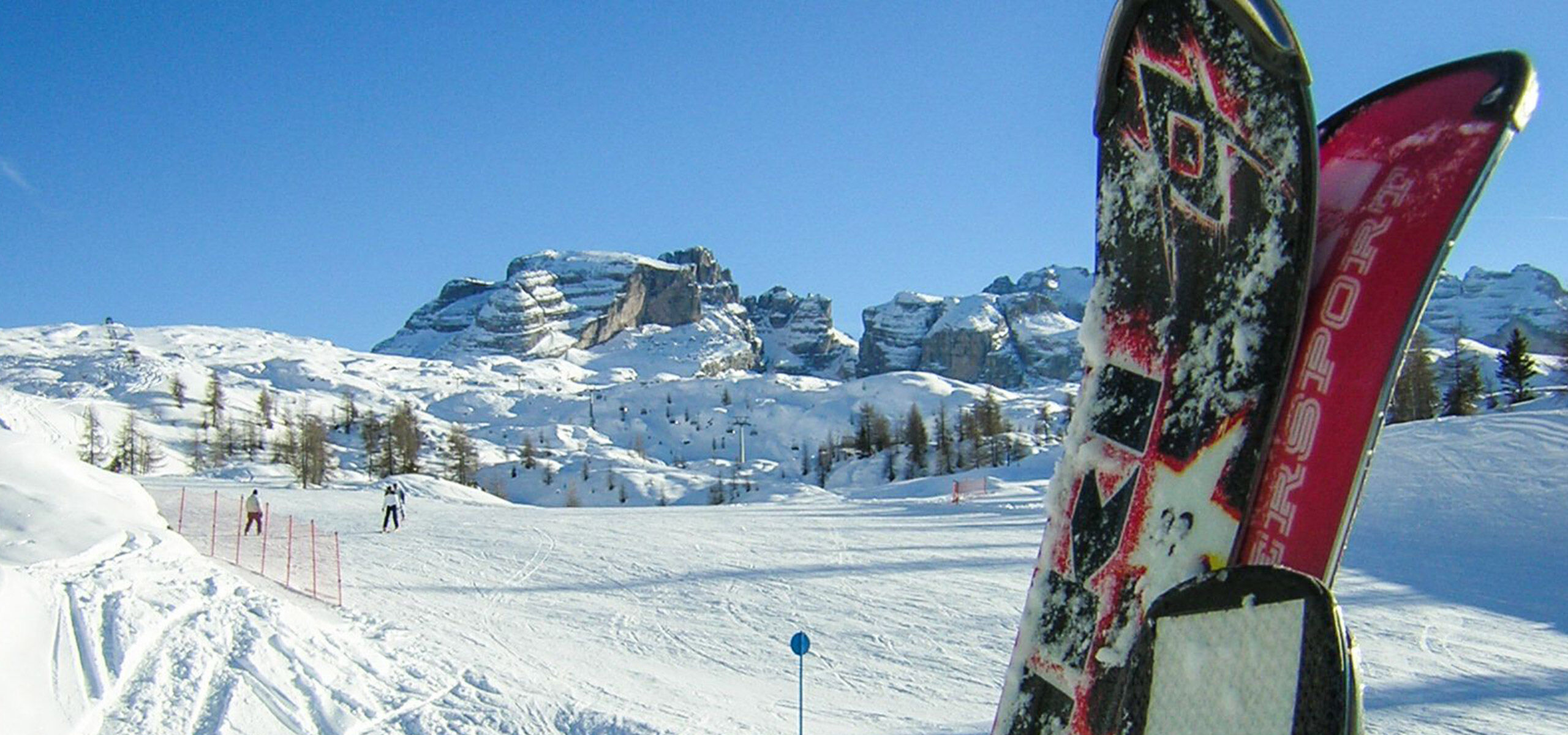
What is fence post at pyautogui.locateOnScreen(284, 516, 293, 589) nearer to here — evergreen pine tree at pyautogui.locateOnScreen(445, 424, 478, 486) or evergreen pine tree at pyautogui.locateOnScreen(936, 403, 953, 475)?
evergreen pine tree at pyautogui.locateOnScreen(445, 424, 478, 486)

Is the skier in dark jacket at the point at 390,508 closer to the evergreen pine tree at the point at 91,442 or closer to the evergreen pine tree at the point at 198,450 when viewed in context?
the evergreen pine tree at the point at 91,442

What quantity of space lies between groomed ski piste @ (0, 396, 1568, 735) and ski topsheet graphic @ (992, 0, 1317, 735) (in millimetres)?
5684

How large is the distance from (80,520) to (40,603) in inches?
126

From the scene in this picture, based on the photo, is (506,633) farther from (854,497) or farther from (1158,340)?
(854,497)

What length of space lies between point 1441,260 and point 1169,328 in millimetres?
591

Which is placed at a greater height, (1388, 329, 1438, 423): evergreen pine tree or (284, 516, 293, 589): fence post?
(1388, 329, 1438, 423): evergreen pine tree

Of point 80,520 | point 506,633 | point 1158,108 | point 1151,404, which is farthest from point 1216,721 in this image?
point 80,520

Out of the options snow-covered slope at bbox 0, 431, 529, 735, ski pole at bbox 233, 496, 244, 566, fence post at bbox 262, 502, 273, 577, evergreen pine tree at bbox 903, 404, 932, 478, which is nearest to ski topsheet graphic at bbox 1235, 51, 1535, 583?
snow-covered slope at bbox 0, 431, 529, 735

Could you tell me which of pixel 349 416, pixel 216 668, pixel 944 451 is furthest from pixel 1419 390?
pixel 349 416

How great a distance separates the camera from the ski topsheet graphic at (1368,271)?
1.66 metres

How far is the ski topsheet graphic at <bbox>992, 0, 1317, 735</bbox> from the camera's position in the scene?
1.88m

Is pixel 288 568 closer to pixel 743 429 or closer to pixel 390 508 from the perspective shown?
pixel 390 508

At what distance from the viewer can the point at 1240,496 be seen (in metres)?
1.88

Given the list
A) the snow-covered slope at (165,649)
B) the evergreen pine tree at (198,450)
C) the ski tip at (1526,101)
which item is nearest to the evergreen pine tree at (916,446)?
the snow-covered slope at (165,649)
